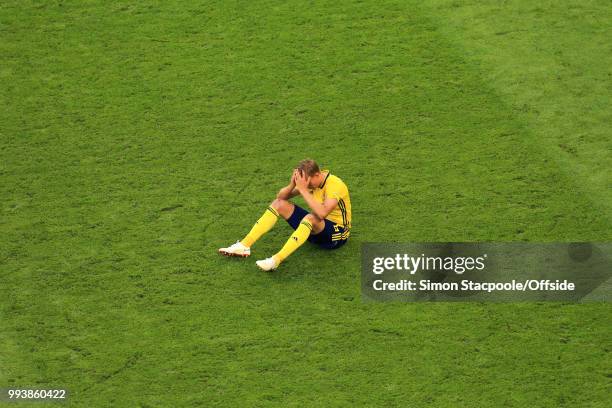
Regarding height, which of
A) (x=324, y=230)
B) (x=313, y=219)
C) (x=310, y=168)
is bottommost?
(x=324, y=230)

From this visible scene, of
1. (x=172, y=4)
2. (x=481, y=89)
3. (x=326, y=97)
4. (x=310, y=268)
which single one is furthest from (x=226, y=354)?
(x=172, y=4)

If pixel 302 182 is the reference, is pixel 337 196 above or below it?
below

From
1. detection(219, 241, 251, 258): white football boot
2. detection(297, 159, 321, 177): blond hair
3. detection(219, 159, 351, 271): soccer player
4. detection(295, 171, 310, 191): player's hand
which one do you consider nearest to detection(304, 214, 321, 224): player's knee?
detection(219, 159, 351, 271): soccer player

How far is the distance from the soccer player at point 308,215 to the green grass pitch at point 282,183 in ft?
0.57

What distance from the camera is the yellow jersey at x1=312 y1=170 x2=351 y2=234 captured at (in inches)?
364

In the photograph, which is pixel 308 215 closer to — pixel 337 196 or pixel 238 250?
pixel 337 196

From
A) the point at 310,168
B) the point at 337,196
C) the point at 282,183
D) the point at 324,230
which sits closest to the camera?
the point at 310,168

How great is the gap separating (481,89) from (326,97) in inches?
61.9

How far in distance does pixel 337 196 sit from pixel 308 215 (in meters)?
0.29

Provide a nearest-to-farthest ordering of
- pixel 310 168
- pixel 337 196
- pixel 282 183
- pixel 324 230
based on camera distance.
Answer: pixel 310 168
pixel 337 196
pixel 324 230
pixel 282 183

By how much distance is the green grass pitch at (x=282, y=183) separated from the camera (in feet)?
27.9

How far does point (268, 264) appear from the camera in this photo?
9250 millimetres

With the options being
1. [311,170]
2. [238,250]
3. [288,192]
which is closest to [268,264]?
[238,250]

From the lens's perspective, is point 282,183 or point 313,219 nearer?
point 313,219
